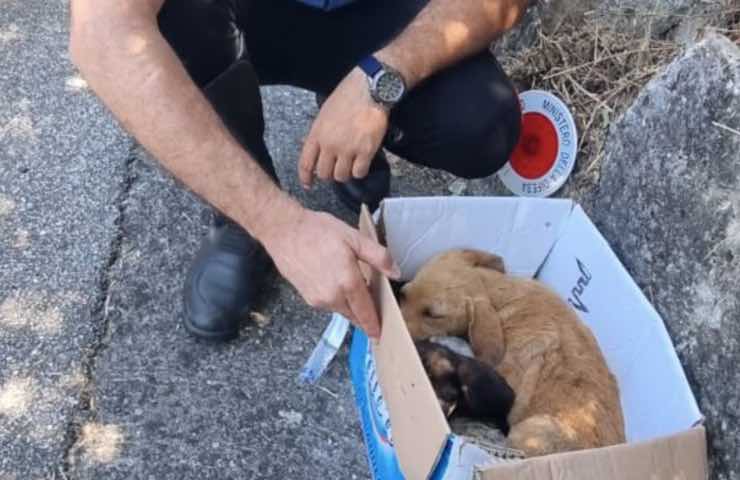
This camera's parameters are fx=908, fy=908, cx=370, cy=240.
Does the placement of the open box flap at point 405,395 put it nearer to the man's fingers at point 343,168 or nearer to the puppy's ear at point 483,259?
the man's fingers at point 343,168

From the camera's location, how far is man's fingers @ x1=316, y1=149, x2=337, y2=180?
5.57 feet

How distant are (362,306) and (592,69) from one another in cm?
101

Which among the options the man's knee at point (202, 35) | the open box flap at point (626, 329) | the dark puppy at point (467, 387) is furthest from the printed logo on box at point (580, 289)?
the man's knee at point (202, 35)

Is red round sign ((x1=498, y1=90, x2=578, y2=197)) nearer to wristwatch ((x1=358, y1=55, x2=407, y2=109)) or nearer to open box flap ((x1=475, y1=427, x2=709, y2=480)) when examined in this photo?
wristwatch ((x1=358, y1=55, x2=407, y2=109))

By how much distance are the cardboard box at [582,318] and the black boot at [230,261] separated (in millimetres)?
279

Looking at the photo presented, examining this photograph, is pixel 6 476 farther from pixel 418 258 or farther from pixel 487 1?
pixel 487 1

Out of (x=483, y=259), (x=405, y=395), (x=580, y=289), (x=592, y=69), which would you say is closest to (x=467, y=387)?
(x=405, y=395)

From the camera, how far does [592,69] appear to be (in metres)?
2.18

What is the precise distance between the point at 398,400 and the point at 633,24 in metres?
1.18

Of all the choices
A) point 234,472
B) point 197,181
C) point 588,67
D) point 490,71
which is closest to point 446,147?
point 490,71

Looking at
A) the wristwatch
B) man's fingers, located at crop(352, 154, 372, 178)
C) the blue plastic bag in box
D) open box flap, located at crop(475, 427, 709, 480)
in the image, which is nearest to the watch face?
the wristwatch

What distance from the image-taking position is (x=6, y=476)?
1698 mm

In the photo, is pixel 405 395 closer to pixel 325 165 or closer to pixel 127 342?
pixel 325 165

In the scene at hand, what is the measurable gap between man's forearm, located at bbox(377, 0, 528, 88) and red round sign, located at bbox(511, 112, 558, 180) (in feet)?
1.20
